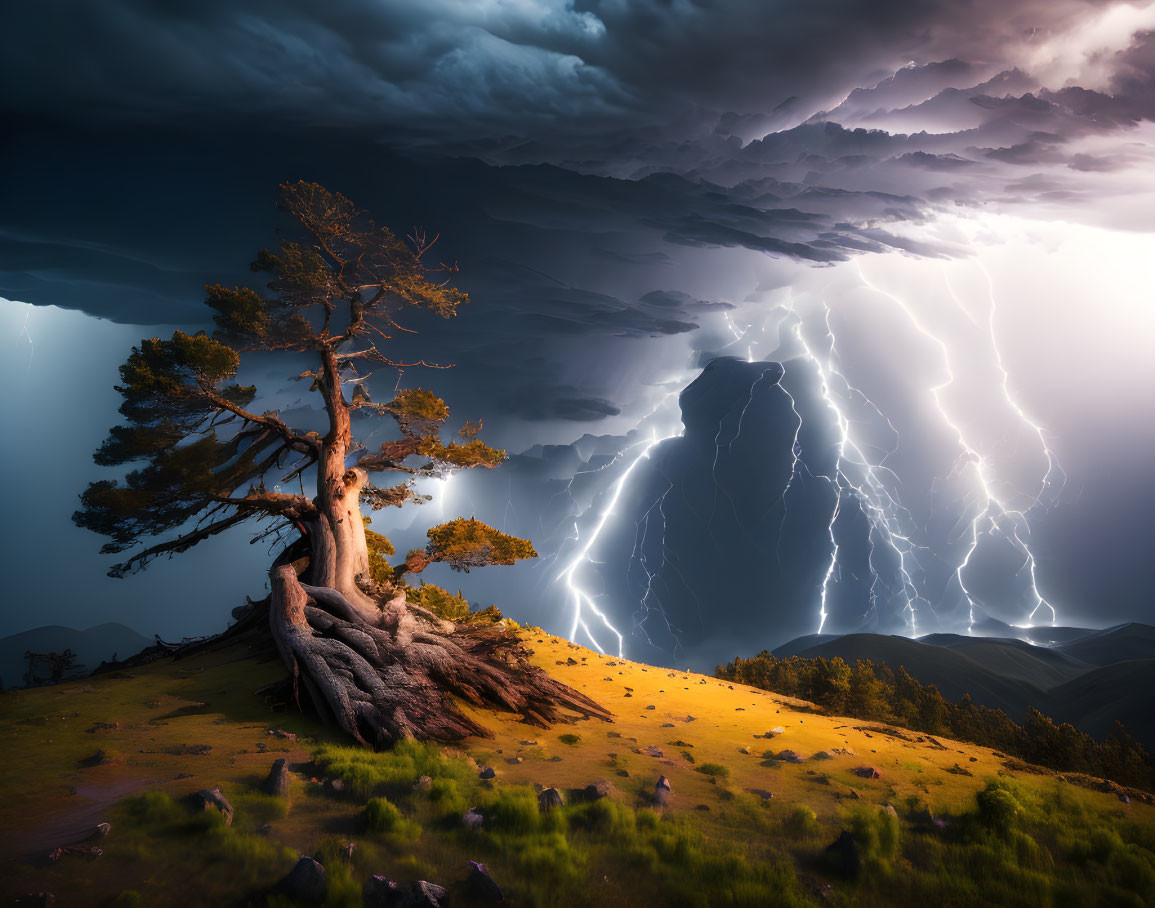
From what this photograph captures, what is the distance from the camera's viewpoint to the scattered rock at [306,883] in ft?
11.9

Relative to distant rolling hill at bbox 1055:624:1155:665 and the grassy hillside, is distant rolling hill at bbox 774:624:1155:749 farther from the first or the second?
the grassy hillside

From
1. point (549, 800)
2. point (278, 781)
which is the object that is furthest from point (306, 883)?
point (549, 800)

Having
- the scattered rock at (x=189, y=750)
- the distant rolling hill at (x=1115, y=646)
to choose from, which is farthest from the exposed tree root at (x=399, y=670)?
the distant rolling hill at (x=1115, y=646)

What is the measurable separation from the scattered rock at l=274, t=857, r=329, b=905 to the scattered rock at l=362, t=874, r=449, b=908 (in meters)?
0.30

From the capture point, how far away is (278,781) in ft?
17.2

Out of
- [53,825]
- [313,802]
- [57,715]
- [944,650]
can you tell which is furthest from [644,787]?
[944,650]

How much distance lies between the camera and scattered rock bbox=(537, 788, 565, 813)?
17.4 feet

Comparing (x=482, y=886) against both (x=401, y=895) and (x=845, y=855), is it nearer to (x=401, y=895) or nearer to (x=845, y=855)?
Result: (x=401, y=895)

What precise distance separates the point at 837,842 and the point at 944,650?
39922 millimetres

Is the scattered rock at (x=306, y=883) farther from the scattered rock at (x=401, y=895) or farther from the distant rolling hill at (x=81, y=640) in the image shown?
the distant rolling hill at (x=81, y=640)

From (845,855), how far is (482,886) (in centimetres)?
332

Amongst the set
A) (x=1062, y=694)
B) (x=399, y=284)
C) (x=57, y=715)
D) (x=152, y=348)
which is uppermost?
(x=399, y=284)

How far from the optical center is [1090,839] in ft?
17.6

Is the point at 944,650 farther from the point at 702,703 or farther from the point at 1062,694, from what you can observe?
the point at 702,703
